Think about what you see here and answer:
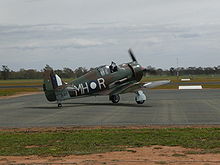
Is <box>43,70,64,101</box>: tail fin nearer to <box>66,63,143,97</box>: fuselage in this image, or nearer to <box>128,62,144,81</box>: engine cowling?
<box>66,63,143,97</box>: fuselage

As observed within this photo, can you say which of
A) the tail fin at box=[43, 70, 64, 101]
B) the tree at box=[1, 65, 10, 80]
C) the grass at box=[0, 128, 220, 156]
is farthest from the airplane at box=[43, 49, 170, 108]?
the tree at box=[1, 65, 10, 80]

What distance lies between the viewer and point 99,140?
1330cm

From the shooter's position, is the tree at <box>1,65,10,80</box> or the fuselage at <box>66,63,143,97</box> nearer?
the fuselage at <box>66,63,143,97</box>

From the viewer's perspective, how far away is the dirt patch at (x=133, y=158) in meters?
9.50

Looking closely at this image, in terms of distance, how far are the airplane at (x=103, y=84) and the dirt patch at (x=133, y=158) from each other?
17.8 m

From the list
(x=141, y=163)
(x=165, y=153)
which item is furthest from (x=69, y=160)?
(x=165, y=153)

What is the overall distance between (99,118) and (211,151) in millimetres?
10527

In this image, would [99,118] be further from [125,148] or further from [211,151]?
[211,151]

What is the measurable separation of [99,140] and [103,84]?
57.9ft

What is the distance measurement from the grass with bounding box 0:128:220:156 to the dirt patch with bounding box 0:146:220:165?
0.57 meters

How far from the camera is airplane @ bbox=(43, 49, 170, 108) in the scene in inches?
1125

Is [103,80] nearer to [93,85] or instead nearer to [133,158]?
[93,85]

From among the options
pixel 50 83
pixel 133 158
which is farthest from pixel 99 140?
pixel 50 83

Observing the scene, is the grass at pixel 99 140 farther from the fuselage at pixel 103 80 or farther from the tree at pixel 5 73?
the tree at pixel 5 73
